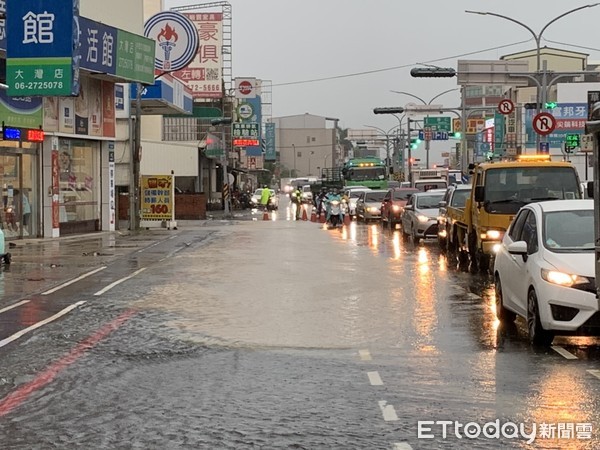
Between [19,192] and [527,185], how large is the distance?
55.2ft

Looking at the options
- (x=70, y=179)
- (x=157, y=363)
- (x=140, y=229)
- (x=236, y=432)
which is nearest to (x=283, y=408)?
(x=236, y=432)

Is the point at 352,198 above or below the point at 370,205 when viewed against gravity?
above

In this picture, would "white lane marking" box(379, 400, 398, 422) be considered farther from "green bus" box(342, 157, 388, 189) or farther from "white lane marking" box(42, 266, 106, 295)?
"green bus" box(342, 157, 388, 189)

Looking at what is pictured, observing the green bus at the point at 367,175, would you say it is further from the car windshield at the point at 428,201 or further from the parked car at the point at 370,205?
the car windshield at the point at 428,201

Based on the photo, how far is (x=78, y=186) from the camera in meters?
34.3

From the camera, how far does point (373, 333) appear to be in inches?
464

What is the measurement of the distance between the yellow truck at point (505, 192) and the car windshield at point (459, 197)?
4534 millimetres

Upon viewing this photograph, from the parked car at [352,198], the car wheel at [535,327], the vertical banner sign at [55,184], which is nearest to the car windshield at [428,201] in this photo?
the vertical banner sign at [55,184]

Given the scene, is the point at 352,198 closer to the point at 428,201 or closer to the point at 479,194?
the point at 428,201

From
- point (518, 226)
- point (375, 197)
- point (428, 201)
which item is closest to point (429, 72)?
point (428, 201)

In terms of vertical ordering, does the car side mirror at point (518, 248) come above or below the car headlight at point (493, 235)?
above

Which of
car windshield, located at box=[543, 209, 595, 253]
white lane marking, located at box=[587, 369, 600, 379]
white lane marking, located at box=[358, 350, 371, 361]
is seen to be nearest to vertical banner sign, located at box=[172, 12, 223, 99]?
car windshield, located at box=[543, 209, 595, 253]

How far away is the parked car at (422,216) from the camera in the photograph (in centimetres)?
3114

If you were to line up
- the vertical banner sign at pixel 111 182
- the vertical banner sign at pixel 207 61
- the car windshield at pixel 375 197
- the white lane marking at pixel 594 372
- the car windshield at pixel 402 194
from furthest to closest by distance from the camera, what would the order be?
1. the vertical banner sign at pixel 207 61
2. the car windshield at pixel 375 197
3. the car windshield at pixel 402 194
4. the vertical banner sign at pixel 111 182
5. the white lane marking at pixel 594 372
